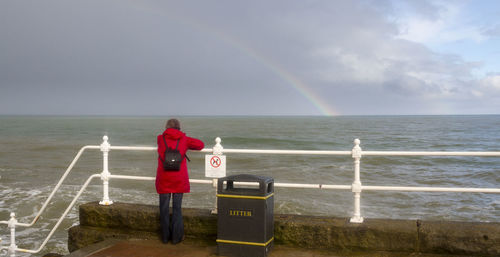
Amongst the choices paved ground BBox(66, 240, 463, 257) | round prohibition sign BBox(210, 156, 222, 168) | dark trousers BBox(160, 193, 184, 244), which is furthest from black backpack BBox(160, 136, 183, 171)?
paved ground BBox(66, 240, 463, 257)

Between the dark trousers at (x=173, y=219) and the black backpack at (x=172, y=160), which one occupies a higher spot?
the black backpack at (x=172, y=160)

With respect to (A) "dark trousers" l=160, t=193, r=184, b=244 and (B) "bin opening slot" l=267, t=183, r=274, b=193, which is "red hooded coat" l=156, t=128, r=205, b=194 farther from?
(B) "bin opening slot" l=267, t=183, r=274, b=193

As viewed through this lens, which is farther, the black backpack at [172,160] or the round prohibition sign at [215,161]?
the round prohibition sign at [215,161]

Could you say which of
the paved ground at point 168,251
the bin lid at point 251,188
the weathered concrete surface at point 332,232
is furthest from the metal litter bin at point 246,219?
the weathered concrete surface at point 332,232

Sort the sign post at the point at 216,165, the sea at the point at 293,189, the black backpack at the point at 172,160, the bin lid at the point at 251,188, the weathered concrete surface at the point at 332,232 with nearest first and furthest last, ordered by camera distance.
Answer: the bin lid at the point at 251,188, the weathered concrete surface at the point at 332,232, the black backpack at the point at 172,160, the sign post at the point at 216,165, the sea at the point at 293,189

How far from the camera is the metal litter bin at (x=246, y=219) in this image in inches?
180

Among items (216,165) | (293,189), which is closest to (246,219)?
(216,165)

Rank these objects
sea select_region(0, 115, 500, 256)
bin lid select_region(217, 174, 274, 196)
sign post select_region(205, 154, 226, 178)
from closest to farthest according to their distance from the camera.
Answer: bin lid select_region(217, 174, 274, 196) < sign post select_region(205, 154, 226, 178) < sea select_region(0, 115, 500, 256)

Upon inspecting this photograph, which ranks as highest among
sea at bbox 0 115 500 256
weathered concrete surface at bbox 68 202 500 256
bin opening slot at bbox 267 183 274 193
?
bin opening slot at bbox 267 183 274 193

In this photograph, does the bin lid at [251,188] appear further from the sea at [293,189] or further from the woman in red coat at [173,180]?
the sea at [293,189]

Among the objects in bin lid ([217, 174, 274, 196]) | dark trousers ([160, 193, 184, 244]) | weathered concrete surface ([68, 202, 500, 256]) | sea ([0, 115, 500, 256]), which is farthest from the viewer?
sea ([0, 115, 500, 256])

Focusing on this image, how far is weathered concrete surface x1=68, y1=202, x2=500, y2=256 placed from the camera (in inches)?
184

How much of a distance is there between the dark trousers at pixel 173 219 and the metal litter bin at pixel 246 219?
752mm

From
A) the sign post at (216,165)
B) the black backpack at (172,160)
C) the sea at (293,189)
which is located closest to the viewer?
the black backpack at (172,160)
